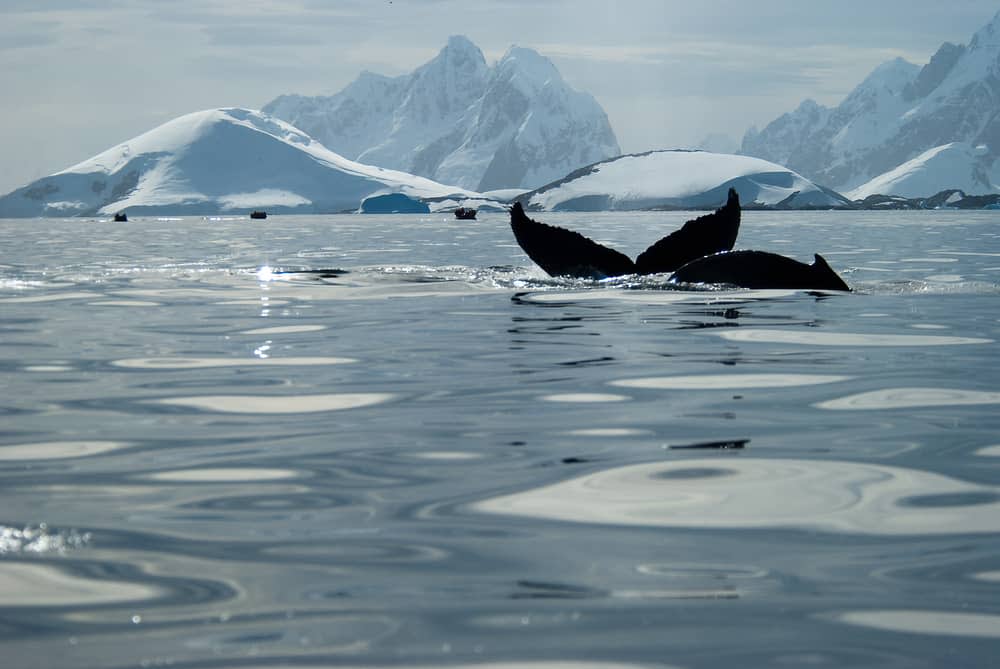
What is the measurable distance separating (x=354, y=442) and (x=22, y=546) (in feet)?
7.79

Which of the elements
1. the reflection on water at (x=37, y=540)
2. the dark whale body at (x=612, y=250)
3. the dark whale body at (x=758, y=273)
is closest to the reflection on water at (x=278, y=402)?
the reflection on water at (x=37, y=540)

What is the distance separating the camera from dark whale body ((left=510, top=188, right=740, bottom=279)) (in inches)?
704

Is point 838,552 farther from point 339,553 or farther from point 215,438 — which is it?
point 215,438

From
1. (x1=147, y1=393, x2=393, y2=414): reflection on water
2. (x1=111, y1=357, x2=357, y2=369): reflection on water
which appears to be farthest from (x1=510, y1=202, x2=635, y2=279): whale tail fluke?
(x1=147, y1=393, x2=393, y2=414): reflection on water

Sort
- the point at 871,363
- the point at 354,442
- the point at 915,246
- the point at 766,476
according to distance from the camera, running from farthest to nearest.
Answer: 1. the point at 915,246
2. the point at 871,363
3. the point at 354,442
4. the point at 766,476

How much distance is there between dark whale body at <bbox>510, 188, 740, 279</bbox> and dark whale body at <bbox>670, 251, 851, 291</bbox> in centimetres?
35

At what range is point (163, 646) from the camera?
344cm

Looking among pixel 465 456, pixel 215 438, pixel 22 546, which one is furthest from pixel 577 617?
pixel 215 438

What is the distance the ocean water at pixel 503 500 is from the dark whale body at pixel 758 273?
5574 millimetres

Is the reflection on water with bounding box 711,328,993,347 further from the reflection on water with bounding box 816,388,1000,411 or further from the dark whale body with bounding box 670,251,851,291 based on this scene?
the dark whale body with bounding box 670,251,851,291

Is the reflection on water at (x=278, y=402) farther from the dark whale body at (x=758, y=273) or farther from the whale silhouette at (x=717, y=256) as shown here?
the dark whale body at (x=758, y=273)

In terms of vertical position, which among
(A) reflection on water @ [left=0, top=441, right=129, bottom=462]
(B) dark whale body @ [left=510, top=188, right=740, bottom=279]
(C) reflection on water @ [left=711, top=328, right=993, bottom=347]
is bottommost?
(A) reflection on water @ [left=0, top=441, right=129, bottom=462]

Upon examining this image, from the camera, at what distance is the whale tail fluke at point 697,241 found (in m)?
17.6

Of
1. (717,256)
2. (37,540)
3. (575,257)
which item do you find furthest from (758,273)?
(37,540)
